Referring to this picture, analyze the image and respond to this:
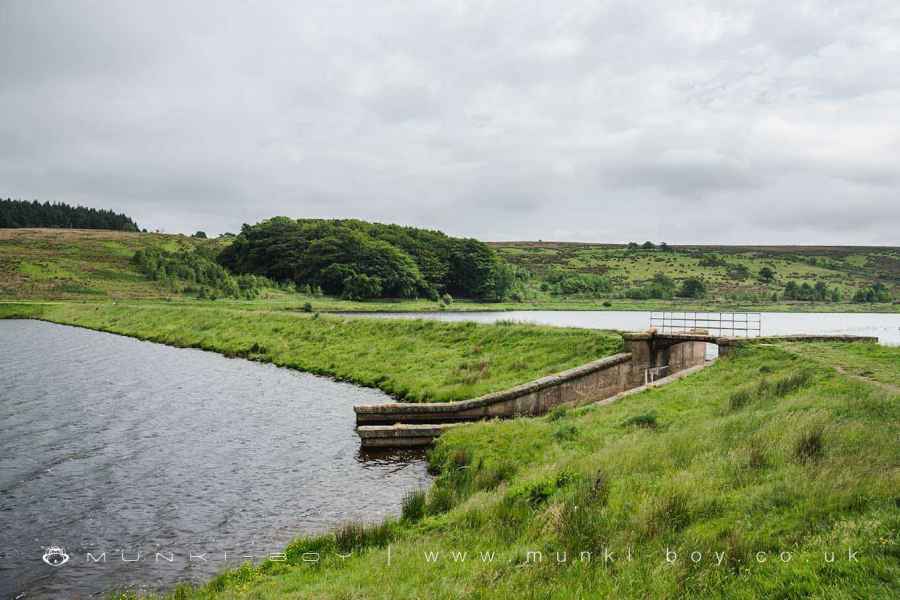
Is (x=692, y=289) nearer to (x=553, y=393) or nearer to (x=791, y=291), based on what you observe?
(x=791, y=291)

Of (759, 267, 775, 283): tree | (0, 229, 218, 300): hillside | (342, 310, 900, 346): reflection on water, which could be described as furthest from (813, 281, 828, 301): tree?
(0, 229, 218, 300): hillside

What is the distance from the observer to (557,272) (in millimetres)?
161875

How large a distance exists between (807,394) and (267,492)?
14.3m

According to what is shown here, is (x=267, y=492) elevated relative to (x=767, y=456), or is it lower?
lower

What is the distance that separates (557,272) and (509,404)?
141m

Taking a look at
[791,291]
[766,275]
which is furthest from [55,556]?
[766,275]

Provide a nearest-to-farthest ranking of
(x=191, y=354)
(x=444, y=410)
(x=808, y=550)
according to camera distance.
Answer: (x=808, y=550) → (x=444, y=410) → (x=191, y=354)

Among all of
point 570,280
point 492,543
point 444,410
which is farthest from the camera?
point 570,280

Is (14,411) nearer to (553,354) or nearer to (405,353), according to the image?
(405,353)

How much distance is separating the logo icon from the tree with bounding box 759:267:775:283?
155977 millimetres

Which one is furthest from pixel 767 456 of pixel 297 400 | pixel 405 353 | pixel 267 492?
pixel 405 353

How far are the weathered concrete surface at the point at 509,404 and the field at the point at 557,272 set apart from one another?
55.8 meters

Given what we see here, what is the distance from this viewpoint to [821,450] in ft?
36.2

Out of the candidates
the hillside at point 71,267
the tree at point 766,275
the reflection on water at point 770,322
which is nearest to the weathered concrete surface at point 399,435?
the reflection on water at point 770,322
